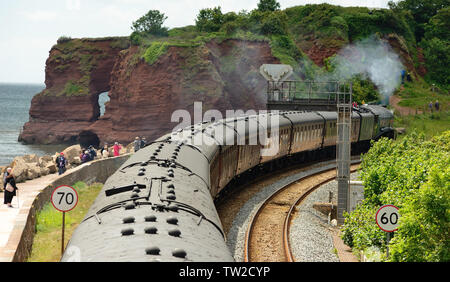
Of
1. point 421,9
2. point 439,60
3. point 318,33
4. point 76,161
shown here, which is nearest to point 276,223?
point 76,161

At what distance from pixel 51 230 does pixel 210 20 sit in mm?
58461

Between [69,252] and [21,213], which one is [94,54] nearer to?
[21,213]

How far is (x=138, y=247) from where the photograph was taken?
6.74 meters

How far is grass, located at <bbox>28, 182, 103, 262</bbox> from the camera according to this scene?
15.1 meters

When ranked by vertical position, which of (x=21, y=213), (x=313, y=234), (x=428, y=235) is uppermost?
(x=428, y=235)

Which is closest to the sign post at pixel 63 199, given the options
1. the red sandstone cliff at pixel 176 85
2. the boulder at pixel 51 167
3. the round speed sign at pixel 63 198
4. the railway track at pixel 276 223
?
the round speed sign at pixel 63 198

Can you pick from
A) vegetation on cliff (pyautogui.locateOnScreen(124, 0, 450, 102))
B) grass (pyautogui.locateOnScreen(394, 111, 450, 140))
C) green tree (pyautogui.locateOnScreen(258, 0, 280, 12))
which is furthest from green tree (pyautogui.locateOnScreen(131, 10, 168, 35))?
grass (pyautogui.locateOnScreen(394, 111, 450, 140))

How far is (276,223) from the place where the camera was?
65.8 feet

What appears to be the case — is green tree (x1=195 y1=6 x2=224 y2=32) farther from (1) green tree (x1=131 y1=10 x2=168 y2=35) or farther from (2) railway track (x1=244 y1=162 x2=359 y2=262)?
(2) railway track (x1=244 y1=162 x2=359 y2=262)

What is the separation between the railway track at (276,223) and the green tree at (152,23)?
50.7 metres

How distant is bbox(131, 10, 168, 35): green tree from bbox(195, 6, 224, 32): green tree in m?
4.92

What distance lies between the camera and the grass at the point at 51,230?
49.7 ft
